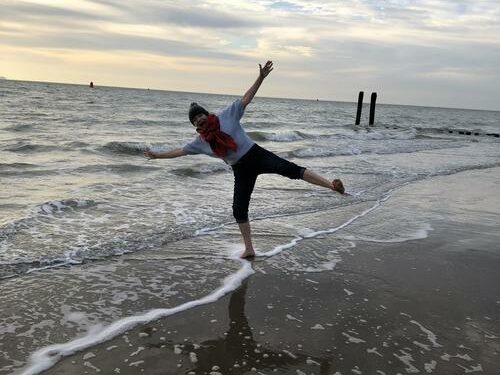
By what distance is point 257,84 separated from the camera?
509 cm

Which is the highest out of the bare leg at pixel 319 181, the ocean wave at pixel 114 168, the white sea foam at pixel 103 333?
the bare leg at pixel 319 181

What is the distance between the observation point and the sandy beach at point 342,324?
3.31 m

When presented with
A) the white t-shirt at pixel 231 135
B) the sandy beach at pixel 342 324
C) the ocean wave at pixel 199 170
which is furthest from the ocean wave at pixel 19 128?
the sandy beach at pixel 342 324

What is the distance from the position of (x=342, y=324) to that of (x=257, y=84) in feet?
8.23

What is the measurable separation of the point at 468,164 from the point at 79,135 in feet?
47.1

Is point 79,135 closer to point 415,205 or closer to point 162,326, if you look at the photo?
point 415,205

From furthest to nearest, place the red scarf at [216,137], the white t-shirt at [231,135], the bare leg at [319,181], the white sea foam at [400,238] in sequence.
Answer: the white sea foam at [400,238] < the bare leg at [319,181] < the white t-shirt at [231,135] < the red scarf at [216,137]

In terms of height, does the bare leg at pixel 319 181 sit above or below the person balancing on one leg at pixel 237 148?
below

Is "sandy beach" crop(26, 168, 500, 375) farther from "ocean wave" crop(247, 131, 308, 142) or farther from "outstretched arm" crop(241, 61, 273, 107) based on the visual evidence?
"ocean wave" crop(247, 131, 308, 142)

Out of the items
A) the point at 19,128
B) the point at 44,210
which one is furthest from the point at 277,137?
the point at 44,210

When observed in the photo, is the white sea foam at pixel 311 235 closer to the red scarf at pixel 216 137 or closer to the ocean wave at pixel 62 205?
the red scarf at pixel 216 137

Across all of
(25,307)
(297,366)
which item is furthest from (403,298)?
(25,307)

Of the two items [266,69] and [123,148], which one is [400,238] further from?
[123,148]

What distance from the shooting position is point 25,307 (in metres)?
4.12
